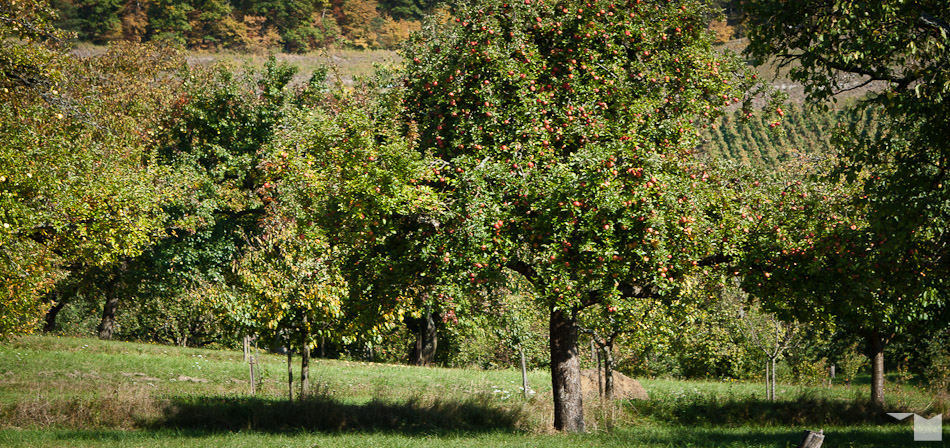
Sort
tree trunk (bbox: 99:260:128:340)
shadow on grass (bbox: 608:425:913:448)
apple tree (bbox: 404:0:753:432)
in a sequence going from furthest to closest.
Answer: tree trunk (bbox: 99:260:128:340), shadow on grass (bbox: 608:425:913:448), apple tree (bbox: 404:0:753:432)

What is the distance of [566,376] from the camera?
15500 mm

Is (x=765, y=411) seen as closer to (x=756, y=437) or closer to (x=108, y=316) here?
(x=756, y=437)

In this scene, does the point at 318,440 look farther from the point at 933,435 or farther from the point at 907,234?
the point at 933,435

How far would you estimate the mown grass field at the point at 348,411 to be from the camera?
45.3 ft

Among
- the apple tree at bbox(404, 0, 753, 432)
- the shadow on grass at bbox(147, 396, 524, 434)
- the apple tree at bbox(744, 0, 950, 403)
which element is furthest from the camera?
the shadow on grass at bbox(147, 396, 524, 434)

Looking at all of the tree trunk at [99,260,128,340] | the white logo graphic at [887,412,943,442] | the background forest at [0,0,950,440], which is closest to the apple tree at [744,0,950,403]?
the background forest at [0,0,950,440]

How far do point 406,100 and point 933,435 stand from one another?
1347 centimetres

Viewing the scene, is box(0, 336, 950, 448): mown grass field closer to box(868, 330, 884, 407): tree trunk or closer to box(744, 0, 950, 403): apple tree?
box(868, 330, 884, 407): tree trunk

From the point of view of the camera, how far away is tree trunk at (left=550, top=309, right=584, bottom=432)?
1538 centimetres

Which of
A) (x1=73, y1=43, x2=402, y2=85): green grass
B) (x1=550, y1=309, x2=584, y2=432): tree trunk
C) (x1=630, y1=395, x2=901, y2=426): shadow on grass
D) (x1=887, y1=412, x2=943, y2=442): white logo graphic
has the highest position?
(x1=73, y1=43, x2=402, y2=85): green grass

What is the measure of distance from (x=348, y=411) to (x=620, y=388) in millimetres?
10894

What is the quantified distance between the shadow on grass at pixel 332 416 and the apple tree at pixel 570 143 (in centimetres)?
280

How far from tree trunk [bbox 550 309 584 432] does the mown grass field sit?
29.2 inches

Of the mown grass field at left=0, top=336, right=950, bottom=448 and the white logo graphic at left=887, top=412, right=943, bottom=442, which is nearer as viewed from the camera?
the mown grass field at left=0, top=336, right=950, bottom=448
